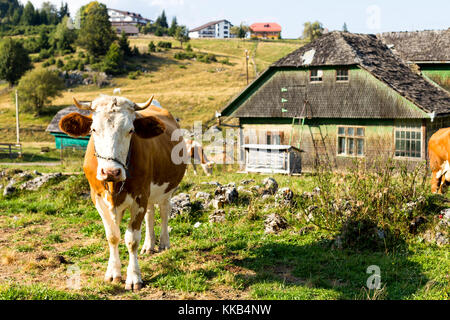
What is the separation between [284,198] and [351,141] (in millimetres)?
13466

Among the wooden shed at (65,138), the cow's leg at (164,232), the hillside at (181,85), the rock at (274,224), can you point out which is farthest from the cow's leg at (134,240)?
the hillside at (181,85)

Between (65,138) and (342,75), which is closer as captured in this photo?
(342,75)

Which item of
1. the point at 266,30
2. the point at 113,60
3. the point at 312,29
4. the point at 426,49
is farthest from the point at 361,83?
the point at 266,30

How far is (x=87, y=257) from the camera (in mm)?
8023

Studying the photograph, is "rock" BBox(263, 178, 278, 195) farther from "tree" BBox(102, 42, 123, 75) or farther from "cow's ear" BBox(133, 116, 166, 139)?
"tree" BBox(102, 42, 123, 75)

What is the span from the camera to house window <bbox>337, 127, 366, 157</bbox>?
22.5 meters

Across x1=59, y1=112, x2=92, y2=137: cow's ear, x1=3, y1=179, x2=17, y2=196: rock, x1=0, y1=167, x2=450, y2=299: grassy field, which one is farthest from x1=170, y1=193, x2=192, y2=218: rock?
x1=3, y1=179, x2=17, y2=196: rock

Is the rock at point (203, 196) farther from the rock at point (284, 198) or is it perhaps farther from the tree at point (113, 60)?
the tree at point (113, 60)

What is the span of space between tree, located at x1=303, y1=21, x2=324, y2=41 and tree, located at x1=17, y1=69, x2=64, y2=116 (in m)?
64.3

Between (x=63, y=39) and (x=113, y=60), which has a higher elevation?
(x=63, y=39)

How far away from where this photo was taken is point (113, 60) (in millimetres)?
76438

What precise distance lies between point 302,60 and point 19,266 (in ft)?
64.5

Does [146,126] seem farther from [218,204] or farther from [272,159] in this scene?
[272,159]
